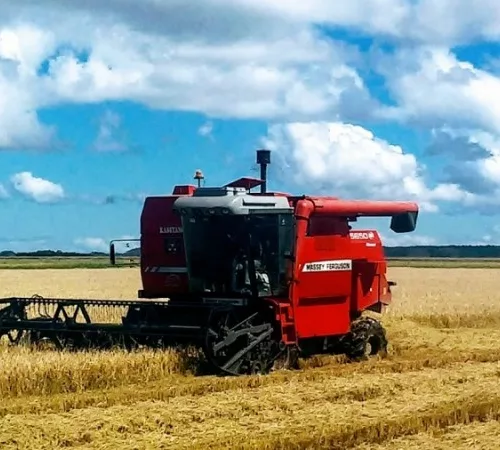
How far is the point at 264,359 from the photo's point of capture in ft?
44.1

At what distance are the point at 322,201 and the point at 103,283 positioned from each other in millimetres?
27231

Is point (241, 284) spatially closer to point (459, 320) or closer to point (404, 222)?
point (404, 222)

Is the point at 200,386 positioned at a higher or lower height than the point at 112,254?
lower

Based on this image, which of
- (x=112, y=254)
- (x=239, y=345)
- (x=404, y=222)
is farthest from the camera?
→ (x=404, y=222)

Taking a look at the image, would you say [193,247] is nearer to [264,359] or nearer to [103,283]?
[264,359]

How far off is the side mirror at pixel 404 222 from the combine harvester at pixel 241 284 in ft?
2.49

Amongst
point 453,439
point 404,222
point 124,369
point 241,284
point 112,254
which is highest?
point 404,222

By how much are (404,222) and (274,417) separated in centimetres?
705

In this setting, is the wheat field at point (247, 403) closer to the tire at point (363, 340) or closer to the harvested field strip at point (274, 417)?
the harvested field strip at point (274, 417)

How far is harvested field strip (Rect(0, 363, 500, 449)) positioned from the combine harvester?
181cm

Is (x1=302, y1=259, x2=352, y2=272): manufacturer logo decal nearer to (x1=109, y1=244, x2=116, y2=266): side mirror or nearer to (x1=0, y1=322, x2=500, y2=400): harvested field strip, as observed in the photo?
(x1=0, y1=322, x2=500, y2=400): harvested field strip

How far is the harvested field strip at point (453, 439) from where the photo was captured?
28.6 feet

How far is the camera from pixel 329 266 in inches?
588

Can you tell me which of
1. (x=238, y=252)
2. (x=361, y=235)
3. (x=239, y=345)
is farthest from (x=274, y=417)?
(x=361, y=235)
